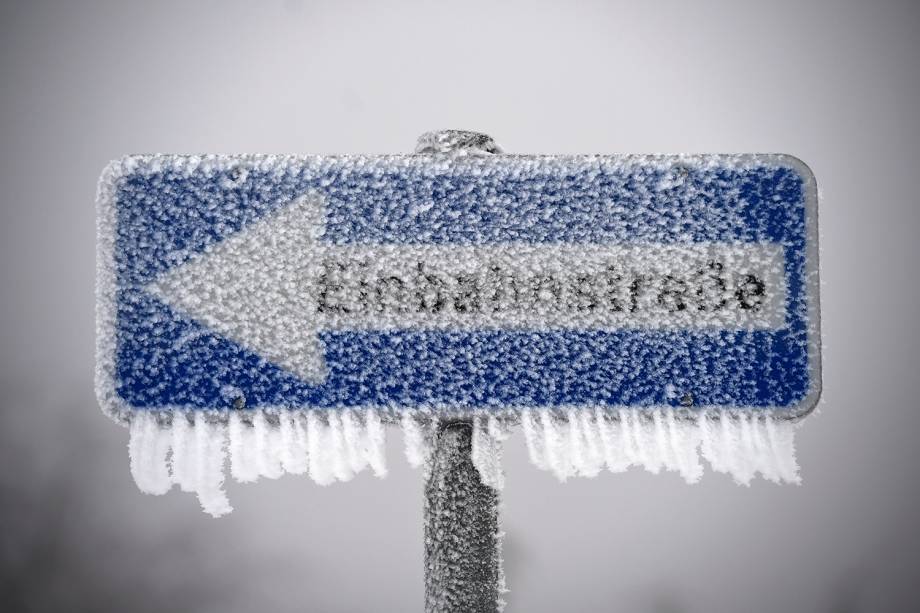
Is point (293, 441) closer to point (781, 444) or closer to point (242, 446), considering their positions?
point (242, 446)

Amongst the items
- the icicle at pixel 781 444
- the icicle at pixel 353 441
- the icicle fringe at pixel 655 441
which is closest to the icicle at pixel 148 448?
the icicle at pixel 353 441

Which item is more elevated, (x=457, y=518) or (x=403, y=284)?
(x=403, y=284)

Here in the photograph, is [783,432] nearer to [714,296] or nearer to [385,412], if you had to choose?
[714,296]

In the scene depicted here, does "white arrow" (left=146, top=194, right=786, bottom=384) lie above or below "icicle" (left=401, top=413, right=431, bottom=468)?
above

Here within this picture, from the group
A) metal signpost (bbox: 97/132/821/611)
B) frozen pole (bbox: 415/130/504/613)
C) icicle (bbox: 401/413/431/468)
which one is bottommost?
frozen pole (bbox: 415/130/504/613)

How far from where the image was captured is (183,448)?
319 millimetres

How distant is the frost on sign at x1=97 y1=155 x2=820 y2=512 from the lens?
310mm

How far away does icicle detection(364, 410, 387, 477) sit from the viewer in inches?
12.3

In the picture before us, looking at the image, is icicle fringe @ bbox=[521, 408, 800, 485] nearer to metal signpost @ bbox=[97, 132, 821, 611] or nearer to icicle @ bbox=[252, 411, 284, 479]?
metal signpost @ bbox=[97, 132, 821, 611]

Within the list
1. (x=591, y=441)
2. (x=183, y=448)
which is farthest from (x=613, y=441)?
(x=183, y=448)

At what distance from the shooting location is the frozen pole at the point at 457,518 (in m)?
0.33

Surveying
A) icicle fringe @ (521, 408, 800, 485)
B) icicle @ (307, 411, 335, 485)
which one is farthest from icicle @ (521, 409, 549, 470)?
icicle @ (307, 411, 335, 485)

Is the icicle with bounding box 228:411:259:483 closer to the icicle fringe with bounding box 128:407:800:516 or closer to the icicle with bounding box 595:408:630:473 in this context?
the icicle fringe with bounding box 128:407:800:516

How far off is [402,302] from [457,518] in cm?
13
